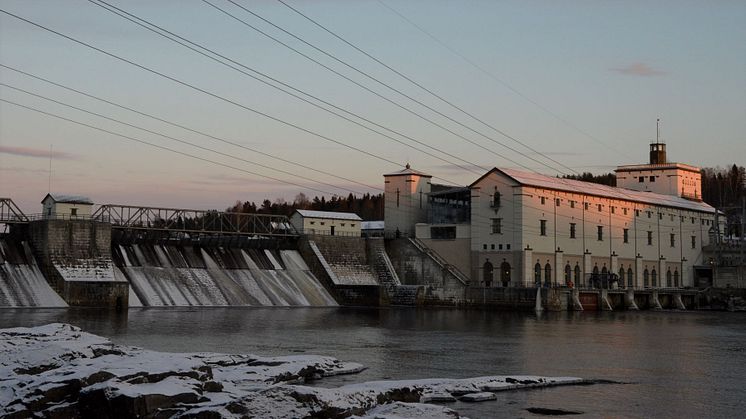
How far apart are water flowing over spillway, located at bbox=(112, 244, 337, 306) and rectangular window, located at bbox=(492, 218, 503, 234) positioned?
1538 cm

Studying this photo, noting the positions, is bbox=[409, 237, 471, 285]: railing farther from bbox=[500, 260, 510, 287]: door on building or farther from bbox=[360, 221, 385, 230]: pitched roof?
bbox=[360, 221, 385, 230]: pitched roof

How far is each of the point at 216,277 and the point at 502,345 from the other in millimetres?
35906

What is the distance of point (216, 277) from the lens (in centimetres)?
7375

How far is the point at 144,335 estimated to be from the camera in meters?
42.6

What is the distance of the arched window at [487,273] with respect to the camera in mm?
81125

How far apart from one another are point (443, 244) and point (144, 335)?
148 feet

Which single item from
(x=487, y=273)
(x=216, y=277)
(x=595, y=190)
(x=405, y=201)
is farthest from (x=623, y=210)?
(x=216, y=277)

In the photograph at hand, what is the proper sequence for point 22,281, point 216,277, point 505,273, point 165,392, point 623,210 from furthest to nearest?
point 623,210, point 505,273, point 216,277, point 22,281, point 165,392

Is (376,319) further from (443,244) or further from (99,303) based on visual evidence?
(443,244)

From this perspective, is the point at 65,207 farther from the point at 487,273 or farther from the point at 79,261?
the point at 487,273

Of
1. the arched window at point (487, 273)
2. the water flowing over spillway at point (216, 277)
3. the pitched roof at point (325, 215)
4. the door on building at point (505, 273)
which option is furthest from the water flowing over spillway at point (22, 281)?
the door on building at point (505, 273)

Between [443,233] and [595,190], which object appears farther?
[595,190]

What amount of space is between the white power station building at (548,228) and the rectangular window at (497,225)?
86 millimetres

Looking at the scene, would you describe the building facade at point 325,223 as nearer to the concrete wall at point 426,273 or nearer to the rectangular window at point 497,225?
the concrete wall at point 426,273
